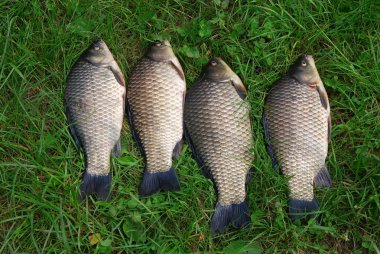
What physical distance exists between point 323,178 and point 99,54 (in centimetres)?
172

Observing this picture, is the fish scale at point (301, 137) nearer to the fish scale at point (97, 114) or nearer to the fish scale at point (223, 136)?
the fish scale at point (223, 136)

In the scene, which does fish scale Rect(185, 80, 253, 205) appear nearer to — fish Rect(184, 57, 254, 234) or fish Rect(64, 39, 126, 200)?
fish Rect(184, 57, 254, 234)

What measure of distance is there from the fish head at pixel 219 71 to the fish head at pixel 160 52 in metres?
0.26

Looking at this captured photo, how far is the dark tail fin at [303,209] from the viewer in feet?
9.86

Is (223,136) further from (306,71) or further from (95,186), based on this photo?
(95,186)

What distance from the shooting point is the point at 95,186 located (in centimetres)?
311

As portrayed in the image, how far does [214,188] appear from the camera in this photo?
3094 mm

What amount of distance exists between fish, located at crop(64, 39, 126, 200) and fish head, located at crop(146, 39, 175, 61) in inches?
11.2

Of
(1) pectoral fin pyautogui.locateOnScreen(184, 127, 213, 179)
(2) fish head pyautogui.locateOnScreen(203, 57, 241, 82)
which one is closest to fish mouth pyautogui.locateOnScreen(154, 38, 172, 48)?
(2) fish head pyautogui.locateOnScreen(203, 57, 241, 82)

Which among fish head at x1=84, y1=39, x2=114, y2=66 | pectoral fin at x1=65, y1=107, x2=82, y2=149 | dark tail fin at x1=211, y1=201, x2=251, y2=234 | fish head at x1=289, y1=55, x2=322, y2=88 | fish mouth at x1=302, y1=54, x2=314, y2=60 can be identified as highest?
fish head at x1=84, y1=39, x2=114, y2=66

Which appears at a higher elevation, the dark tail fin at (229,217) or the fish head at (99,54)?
the fish head at (99,54)

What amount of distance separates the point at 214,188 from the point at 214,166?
6.2 inches

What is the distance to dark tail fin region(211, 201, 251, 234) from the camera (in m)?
3.01

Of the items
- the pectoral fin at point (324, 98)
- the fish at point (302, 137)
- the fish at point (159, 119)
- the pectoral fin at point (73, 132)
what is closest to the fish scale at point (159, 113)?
the fish at point (159, 119)
